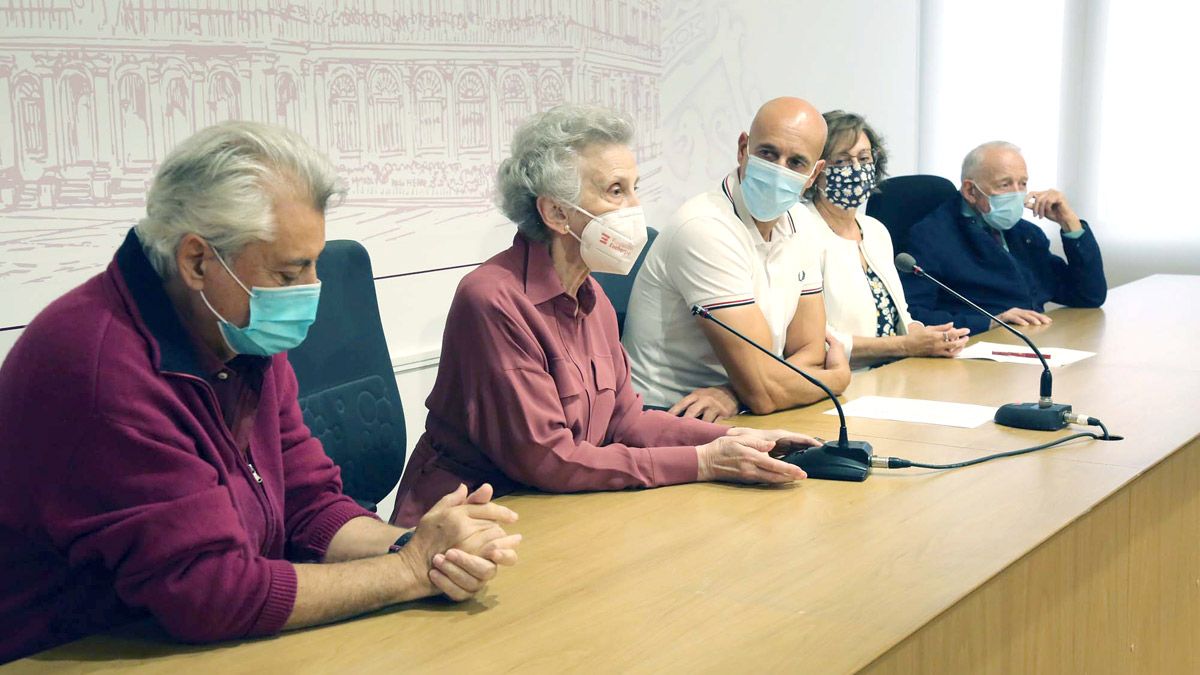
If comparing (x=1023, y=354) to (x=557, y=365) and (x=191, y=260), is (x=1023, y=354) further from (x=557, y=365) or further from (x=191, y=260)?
(x=191, y=260)

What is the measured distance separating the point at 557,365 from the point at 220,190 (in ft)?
2.37

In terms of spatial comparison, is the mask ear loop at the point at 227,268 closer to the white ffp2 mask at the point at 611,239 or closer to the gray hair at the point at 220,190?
the gray hair at the point at 220,190

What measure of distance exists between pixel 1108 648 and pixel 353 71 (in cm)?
199

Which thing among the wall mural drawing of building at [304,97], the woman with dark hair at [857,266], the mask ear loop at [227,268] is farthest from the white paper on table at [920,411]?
the mask ear loop at [227,268]

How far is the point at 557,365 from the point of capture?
1.86 metres

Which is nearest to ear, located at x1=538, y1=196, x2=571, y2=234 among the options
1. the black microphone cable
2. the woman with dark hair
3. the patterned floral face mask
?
the black microphone cable

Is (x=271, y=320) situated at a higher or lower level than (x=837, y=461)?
higher

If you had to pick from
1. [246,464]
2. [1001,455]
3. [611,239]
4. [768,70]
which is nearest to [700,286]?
[611,239]

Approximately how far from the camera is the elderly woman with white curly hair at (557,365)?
1.77m

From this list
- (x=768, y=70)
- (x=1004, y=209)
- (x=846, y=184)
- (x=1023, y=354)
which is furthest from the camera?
(x=768, y=70)

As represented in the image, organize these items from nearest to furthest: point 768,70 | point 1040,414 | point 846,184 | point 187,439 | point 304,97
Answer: point 187,439 → point 1040,414 → point 304,97 → point 846,184 → point 768,70

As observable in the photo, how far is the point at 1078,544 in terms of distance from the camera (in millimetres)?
1644

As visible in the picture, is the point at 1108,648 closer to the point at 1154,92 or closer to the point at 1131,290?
the point at 1131,290

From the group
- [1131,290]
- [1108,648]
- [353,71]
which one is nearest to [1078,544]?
[1108,648]
